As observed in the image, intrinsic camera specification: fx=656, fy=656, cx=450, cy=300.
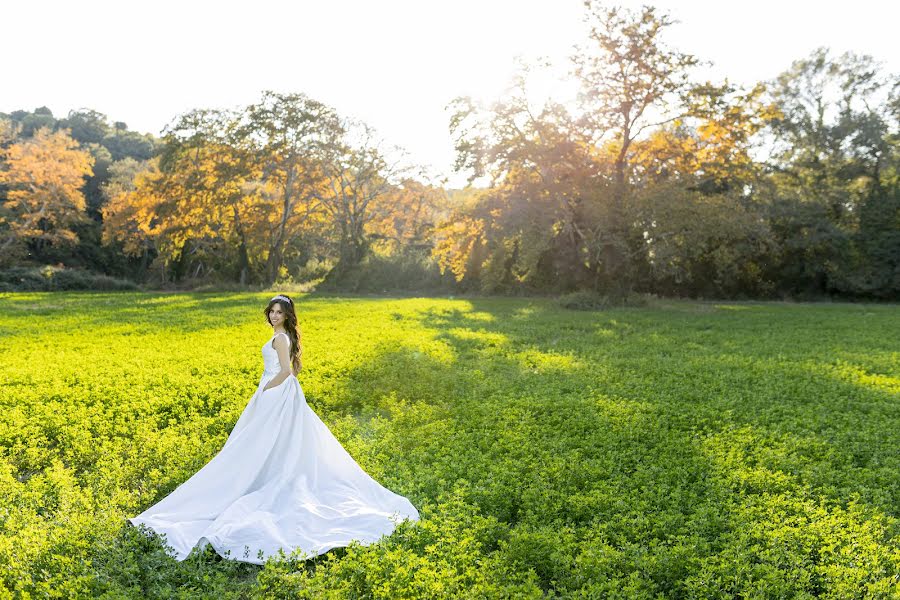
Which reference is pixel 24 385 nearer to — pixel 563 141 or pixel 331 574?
pixel 331 574

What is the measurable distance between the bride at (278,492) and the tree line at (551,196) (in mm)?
22131

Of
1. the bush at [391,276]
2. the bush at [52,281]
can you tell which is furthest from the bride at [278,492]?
the bush at [52,281]

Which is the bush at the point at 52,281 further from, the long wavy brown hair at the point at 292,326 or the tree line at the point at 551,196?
the long wavy brown hair at the point at 292,326

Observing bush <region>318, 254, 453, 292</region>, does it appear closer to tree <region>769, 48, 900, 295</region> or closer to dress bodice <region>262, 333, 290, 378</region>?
tree <region>769, 48, 900, 295</region>

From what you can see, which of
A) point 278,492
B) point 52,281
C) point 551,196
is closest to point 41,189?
point 52,281

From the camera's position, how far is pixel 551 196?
1144 inches

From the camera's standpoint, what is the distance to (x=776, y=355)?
15625mm

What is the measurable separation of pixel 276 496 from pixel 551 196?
81.7 ft

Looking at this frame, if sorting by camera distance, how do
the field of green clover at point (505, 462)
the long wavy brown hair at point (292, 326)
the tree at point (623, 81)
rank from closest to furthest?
the field of green clover at point (505, 462) → the long wavy brown hair at point (292, 326) → the tree at point (623, 81)

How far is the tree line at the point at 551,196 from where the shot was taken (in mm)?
28094

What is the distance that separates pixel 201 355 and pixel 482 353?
6.25m

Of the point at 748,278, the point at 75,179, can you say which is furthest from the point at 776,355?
the point at 75,179

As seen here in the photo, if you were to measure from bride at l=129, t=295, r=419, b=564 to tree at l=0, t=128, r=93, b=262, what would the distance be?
46.0 m

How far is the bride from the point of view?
205 inches
